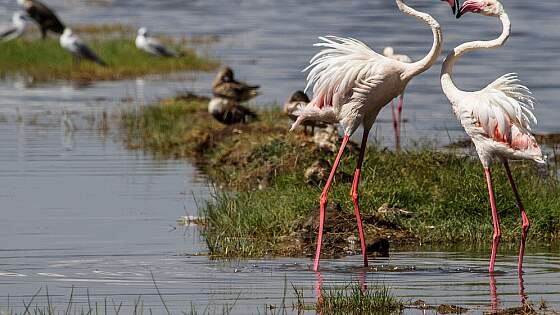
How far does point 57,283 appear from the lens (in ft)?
30.1

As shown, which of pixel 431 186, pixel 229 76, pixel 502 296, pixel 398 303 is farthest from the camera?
pixel 229 76

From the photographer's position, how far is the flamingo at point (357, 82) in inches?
411

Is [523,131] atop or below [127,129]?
atop

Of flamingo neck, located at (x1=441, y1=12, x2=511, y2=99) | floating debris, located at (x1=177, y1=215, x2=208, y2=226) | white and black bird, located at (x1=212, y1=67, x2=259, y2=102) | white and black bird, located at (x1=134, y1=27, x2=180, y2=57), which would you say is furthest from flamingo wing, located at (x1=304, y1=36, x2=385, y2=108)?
white and black bird, located at (x1=134, y1=27, x2=180, y2=57)

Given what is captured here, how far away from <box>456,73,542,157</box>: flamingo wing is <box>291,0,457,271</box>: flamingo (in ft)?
1.65

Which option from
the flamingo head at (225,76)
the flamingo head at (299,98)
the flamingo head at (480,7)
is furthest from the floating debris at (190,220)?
the flamingo head at (225,76)

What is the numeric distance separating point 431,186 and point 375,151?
2012 millimetres

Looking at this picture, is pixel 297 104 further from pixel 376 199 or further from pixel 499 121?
pixel 499 121

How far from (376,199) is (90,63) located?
59.3ft

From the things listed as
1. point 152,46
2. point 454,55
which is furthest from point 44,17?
point 454,55

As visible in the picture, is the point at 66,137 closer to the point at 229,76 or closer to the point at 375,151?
the point at 229,76

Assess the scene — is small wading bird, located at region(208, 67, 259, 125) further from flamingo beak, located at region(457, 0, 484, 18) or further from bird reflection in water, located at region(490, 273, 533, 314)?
bird reflection in water, located at region(490, 273, 533, 314)

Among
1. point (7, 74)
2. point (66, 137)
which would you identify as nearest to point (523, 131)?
point (66, 137)

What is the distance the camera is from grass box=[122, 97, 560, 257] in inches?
438
